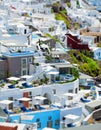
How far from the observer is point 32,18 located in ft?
64.6

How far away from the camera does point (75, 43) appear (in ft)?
55.7

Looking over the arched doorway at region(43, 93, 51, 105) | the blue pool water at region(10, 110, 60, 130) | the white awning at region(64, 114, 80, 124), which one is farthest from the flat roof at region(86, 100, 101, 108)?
the arched doorway at region(43, 93, 51, 105)

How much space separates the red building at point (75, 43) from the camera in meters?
16.6

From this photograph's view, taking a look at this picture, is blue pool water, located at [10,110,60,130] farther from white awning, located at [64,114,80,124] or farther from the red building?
the red building

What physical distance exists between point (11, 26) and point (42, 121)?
27.4ft

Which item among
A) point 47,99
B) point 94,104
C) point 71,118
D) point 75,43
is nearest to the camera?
point 71,118

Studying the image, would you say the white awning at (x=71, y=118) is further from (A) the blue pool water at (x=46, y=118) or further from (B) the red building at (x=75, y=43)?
(B) the red building at (x=75, y=43)

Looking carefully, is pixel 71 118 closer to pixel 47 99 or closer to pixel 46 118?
pixel 46 118

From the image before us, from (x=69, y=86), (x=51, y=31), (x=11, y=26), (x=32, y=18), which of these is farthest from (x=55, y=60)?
(x=32, y=18)

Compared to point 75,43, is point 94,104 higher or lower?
lower

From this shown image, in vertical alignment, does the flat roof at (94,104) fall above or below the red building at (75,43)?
below

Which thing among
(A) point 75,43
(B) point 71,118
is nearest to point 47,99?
(B) point 71,118

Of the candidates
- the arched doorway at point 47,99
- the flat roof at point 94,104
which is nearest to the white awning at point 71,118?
the flat roof at point 94,104

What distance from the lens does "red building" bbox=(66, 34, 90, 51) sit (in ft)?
54.6
